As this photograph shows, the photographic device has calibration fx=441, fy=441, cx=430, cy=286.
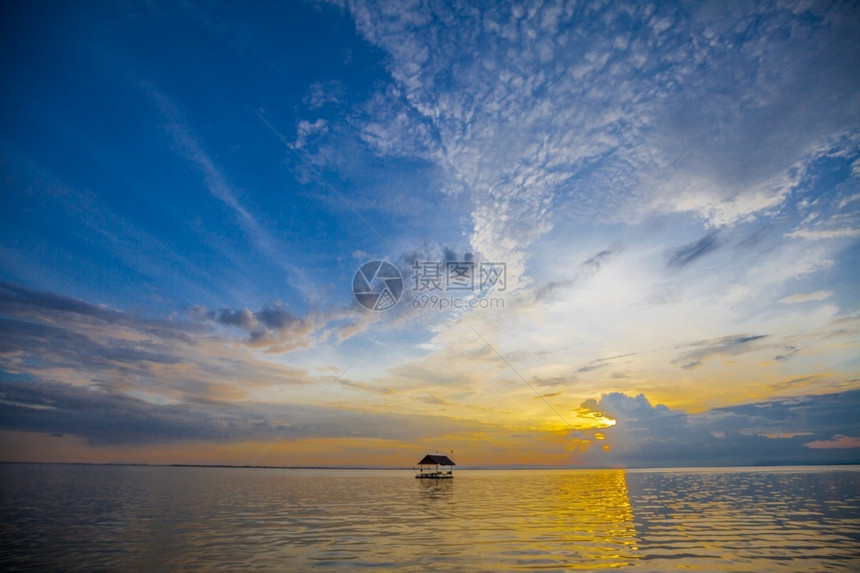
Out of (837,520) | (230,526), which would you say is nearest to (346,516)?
(230,526)

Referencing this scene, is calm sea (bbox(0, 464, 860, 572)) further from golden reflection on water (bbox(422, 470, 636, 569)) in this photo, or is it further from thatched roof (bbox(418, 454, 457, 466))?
thatched roof (bbox(418, 454, 457, 466))

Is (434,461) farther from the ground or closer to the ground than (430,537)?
farther from the ground

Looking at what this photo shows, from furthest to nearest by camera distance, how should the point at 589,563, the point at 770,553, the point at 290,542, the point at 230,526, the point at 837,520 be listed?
the point at 837,520, the point at 230,526, the point at 290,542, the point at 770,553, the point at 589,563

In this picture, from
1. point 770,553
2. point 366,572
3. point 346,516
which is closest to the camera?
point 366,572

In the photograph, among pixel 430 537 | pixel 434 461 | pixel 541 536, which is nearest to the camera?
pixel 430 537

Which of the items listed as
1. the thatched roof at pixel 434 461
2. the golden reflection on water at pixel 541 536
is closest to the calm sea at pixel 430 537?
the golden reflection on water at pixel 541 536

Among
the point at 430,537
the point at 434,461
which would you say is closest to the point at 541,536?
the point at 430,537

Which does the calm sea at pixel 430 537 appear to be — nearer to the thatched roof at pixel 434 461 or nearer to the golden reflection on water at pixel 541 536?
the golden reflection on water at pixel 541 536

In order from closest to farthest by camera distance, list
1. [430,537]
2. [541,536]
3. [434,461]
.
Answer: [430,537]
[541,536]
[434,461]

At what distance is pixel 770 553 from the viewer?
20641 mm

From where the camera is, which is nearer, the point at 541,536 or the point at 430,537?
the point at 430,537

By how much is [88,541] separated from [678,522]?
35572mm

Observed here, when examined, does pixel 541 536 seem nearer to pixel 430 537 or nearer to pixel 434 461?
pixel 430 537

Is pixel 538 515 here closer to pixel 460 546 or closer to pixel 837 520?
pixel 460 546
